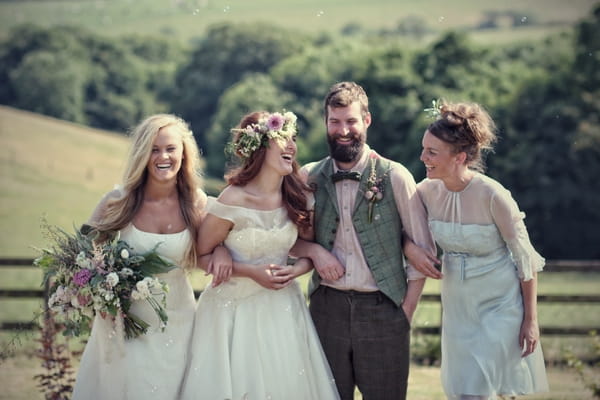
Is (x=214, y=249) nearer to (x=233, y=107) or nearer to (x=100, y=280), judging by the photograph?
(x=100, y=280)

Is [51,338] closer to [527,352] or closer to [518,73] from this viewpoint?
[527,352]

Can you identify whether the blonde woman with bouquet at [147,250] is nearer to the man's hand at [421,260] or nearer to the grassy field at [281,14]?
the man's hand at [421,260]

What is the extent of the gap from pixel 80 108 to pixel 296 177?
5218cm

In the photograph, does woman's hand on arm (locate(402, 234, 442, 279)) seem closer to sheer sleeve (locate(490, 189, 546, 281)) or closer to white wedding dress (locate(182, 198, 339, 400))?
sheer sleeve (locate(490, 189, 546, 281))

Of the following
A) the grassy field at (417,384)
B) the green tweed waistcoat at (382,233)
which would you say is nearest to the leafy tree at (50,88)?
the grassy field at (417,384)

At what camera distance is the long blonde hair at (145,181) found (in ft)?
18.0

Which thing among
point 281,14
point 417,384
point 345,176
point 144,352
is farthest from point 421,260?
point 281,14

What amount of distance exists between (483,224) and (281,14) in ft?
283

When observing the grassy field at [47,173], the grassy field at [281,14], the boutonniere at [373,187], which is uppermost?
the grassy field at [281,14]

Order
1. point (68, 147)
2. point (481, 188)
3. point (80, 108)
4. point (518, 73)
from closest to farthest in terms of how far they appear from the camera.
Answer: point (481, 188)
point (68, 147)
point (518, 73)
point (80, 108)

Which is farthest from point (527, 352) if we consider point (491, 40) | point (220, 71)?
point (491, 40)

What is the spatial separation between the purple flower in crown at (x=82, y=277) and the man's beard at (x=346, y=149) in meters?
1.76

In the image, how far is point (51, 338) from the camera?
273 inches

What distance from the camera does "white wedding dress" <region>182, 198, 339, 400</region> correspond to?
17.9ft
